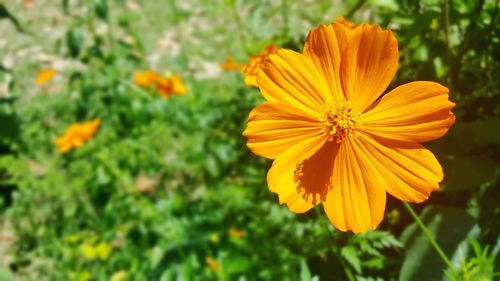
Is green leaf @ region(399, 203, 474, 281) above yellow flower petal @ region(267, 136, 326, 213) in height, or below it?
below

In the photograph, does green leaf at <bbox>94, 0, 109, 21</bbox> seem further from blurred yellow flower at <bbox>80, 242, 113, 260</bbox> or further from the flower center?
the flower center

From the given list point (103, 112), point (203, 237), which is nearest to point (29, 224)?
point (103, 112)

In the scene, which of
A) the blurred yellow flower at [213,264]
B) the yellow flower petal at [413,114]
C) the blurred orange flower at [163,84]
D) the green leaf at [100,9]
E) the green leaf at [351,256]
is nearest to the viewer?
the yellow flower petal at [413,114]

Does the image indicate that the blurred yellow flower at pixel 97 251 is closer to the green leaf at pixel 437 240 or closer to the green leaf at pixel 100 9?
the green leaf at pixel 100 9

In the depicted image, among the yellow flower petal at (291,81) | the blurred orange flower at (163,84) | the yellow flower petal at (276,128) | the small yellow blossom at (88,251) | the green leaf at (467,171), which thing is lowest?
the small yellow blossom at (88,251)

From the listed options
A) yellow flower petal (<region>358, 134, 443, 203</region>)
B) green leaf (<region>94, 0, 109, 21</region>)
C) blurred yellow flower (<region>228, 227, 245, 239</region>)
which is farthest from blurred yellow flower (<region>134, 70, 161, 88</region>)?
yellow flower petal (<region>358, 134, 443, 203</region>)

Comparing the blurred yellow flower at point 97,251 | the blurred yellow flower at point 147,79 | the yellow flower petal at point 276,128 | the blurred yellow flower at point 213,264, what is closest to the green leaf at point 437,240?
the yellow flower petal at point 276,128
